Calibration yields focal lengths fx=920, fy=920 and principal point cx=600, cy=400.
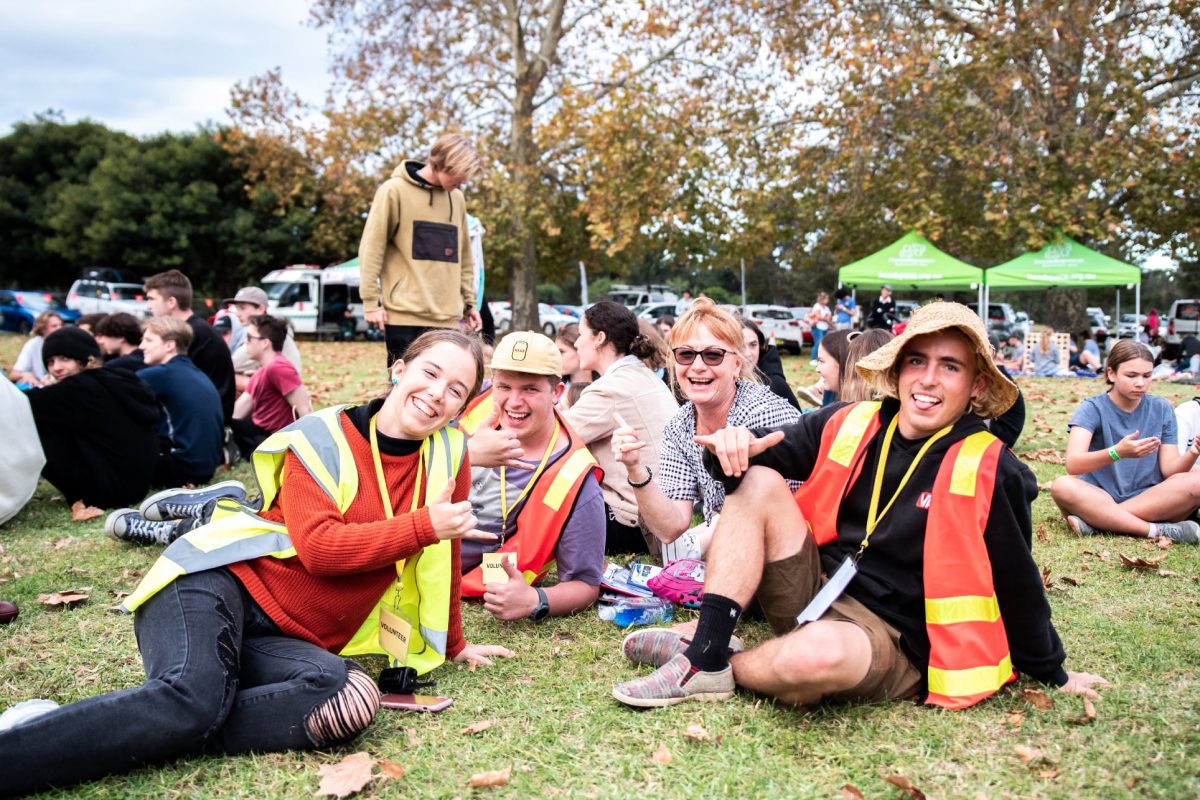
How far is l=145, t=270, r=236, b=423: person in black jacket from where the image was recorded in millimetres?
7832

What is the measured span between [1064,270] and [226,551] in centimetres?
2005

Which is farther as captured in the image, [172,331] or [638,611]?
[172,331]

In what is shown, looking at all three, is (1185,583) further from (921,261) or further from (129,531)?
(921,261)

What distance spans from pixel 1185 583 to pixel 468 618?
3579mm

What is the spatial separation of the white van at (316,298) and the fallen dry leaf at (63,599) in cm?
2526

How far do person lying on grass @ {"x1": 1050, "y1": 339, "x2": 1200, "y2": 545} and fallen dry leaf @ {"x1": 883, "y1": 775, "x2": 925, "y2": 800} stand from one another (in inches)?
139

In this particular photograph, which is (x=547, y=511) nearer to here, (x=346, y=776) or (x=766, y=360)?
(x=346, y=776)

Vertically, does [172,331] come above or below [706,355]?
above

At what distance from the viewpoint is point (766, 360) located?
7.16 meters

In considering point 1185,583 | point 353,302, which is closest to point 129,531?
point 1185,583

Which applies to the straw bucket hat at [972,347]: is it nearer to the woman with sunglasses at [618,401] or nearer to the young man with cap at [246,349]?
the woman with sunglasses at [618,401]

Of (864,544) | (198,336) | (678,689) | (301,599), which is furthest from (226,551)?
(198,336)

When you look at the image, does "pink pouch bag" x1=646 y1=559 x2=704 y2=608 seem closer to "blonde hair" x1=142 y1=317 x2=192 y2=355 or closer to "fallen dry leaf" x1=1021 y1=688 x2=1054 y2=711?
"fallen dry leaf" x1=1021 y1=688 x2=1054 y2=711

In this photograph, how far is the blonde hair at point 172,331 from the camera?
678 cm
